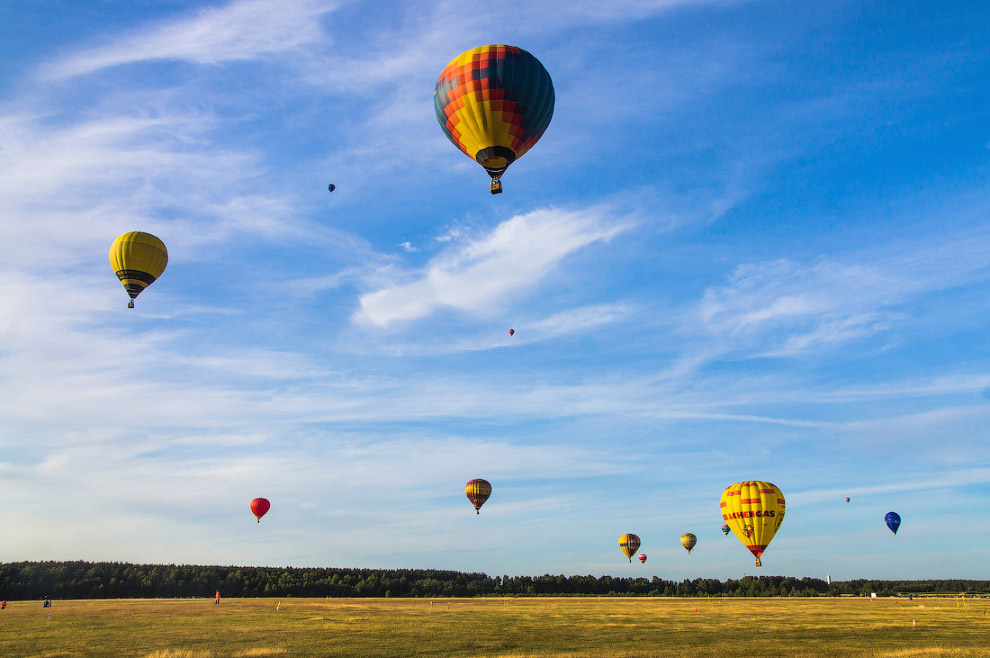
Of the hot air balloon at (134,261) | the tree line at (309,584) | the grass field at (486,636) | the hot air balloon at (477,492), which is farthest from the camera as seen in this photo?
the tree line at (309,584)

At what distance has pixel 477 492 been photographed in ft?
262

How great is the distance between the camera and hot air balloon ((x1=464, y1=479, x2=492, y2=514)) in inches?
3147

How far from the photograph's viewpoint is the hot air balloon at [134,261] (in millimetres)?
50500

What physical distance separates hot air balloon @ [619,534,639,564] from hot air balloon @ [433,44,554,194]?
81.4 metres

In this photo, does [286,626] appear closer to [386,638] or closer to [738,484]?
[386,638]

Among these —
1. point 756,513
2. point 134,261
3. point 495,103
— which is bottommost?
point 756,513

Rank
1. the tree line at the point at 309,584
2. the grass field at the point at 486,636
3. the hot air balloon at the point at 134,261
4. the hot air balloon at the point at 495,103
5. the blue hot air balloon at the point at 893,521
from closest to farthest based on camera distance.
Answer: the grass field at the point at 486,636
the hot air balloon at the point at 495,103
the hot air balloon at the point at 134,261
the blue hot air balloon at the point at 893,521
the tree line at the point at 309,584

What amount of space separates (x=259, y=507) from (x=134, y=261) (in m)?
42.5

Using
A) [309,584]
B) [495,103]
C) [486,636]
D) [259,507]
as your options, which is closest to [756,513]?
[486,636]

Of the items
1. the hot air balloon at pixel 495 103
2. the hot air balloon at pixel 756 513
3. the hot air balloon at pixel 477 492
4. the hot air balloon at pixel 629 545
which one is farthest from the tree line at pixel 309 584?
the hot air balloon at pixel 495 103

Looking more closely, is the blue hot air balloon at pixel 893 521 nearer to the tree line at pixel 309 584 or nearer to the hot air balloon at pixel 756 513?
the tree line at pixel 309 584

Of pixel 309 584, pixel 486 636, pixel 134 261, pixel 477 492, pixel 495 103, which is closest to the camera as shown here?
pixel 495 103

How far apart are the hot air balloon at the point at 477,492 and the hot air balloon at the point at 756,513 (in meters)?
33.9

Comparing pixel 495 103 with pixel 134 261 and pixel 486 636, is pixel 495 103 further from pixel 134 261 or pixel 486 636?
pixel 134 261
